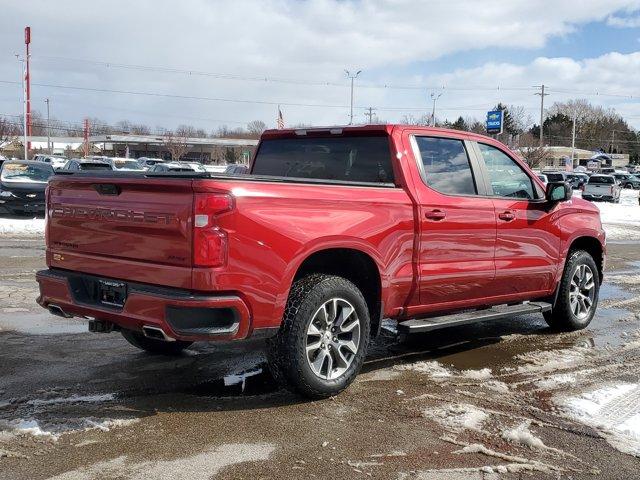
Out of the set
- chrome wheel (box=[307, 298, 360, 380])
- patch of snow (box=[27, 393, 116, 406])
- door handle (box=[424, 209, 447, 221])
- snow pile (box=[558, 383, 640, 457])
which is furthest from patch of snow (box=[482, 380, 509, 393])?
patch of snow (box=[27, 393, 116, 406])

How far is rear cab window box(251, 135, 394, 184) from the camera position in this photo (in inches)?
214

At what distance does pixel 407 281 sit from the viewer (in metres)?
5.18

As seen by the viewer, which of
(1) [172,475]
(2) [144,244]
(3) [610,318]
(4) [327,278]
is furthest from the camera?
(3) [610,318]

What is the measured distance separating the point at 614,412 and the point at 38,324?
17.6 feet

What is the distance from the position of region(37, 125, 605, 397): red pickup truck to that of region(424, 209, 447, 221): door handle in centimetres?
1

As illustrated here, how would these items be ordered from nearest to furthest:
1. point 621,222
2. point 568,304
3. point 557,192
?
1. point 557,192
2. point 568,304
3. point 621,222

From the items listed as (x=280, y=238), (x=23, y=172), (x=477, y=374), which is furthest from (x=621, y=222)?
(x=280, y=238)

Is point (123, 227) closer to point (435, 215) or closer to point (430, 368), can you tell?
point (435, 215)

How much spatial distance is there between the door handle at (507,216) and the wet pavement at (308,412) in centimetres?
127

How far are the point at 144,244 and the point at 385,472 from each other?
2.03 meters

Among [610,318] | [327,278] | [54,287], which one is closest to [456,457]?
[327,278]

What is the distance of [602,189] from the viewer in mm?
37250

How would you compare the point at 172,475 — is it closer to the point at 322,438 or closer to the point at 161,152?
the point at 322,438

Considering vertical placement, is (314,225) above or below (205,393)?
above
